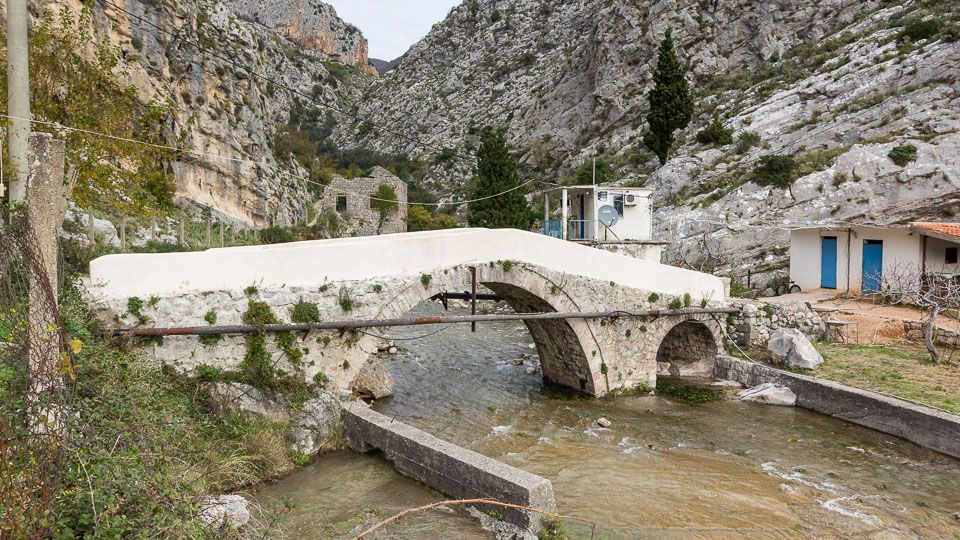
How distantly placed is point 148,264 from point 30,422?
4.09m

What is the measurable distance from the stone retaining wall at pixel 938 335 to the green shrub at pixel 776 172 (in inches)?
494

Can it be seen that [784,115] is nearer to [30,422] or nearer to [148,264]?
[148,264]

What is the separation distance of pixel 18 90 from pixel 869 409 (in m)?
12.9

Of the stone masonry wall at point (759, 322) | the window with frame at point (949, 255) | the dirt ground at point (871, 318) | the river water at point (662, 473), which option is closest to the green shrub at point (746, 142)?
the window with frame at point (949, 255)

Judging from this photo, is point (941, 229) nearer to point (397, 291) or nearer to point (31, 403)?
point (397, 291)

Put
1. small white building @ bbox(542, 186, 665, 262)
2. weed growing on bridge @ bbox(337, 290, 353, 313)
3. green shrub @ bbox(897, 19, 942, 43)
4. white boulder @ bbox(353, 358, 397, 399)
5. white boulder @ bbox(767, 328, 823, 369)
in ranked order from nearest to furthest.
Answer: weed growing on bridge @ bbox(337, 290, 353, 313), white boulder @ bbox(353, 358, 397, 399), white boulder @ bbox(767, 328, 823, 369), small white building @ bbox(542, 186, 665, 262), green shrub @ bbox(897, 19, 942, 43)

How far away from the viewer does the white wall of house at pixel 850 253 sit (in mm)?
16609

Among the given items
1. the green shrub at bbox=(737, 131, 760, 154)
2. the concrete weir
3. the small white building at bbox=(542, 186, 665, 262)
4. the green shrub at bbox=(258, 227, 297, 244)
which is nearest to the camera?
the concrete weir

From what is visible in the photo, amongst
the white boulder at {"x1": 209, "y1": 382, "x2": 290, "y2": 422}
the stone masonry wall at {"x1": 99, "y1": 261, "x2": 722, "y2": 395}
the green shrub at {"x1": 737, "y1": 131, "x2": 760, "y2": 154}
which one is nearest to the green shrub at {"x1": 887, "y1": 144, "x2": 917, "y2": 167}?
the green shrub at {"x1": 737, "y1": 131, "x2": 760, "y2": 154}

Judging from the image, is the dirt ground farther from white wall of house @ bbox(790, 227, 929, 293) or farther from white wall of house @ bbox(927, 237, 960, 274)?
white wall of house @ bbox(927, 237, 960, 274)

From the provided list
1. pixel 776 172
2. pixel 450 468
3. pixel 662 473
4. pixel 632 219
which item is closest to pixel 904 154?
pixel 776 172

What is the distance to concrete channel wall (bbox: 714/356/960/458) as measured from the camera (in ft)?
28.4

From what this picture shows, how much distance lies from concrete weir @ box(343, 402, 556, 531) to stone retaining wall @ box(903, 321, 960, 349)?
11.3 m

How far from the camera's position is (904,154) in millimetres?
22484
